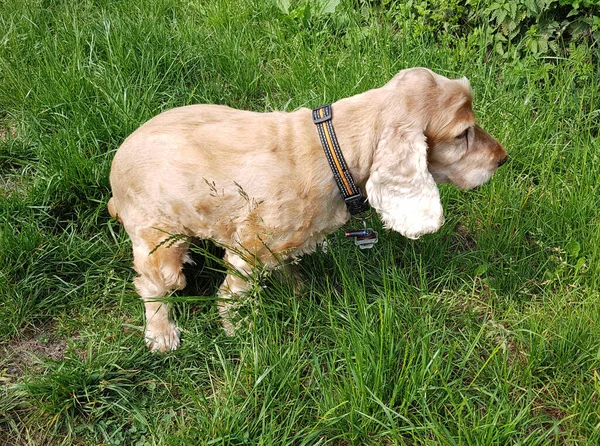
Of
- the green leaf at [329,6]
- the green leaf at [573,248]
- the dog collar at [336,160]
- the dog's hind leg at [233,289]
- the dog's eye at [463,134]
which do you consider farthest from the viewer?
the green leaf at [329,6]

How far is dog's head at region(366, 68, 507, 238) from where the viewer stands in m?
2.67

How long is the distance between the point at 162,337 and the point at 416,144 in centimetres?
151

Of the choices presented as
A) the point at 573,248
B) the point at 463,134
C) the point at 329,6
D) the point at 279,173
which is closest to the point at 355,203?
the point at 279,173

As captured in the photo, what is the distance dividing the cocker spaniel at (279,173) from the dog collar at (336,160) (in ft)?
0.19

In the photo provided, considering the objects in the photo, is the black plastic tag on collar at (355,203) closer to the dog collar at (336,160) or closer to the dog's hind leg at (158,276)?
the dog collar at (336,160)

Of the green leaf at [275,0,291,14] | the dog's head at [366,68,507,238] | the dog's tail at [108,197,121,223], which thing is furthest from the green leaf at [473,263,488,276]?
the green leaf at [275,0,291,14]

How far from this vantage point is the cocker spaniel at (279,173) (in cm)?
270

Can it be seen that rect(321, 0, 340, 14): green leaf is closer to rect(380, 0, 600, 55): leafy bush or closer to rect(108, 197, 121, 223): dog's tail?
rect(380, 0, 600, 55): leafy bush

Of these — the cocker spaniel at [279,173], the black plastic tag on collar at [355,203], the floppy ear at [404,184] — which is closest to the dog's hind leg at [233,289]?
the cocker spaniel at [279,173]

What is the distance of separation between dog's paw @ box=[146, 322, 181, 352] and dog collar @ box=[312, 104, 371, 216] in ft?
3.51

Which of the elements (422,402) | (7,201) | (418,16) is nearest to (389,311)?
(422,402)

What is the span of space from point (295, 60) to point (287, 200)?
1.93m

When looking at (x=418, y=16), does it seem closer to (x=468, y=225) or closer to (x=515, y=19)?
(x=515, y=19)

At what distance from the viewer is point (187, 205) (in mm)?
2842
